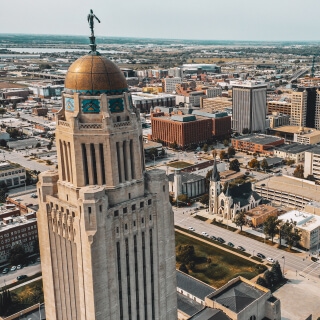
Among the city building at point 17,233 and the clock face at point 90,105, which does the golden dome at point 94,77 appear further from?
the city building at point 17,233

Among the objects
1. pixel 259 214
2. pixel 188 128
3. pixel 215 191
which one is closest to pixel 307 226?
pixel 259 214

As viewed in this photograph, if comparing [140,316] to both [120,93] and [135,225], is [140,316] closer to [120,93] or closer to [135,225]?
[135,225]

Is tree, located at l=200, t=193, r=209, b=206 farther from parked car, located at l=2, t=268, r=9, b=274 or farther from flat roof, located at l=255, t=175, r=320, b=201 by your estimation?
parked car, located at l=2, t=268, r=9, b=274

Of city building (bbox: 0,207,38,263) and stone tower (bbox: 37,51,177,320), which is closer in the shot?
stone tower (bbox: 37,51,177,320)

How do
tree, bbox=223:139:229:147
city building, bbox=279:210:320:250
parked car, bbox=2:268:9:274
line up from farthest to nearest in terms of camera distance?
tree, bbox=223:139:229:147
city building, bbox=279:210:320:250
parked car, bbox=2:268:9:274

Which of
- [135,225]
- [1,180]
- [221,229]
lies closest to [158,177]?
[135,225]

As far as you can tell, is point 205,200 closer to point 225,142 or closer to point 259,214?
point 259,214


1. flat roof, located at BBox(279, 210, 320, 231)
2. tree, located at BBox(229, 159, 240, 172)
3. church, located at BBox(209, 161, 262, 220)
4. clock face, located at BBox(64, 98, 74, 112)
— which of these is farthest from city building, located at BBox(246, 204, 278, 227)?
clock face, located at BBox(64, 98, 74, 112)
